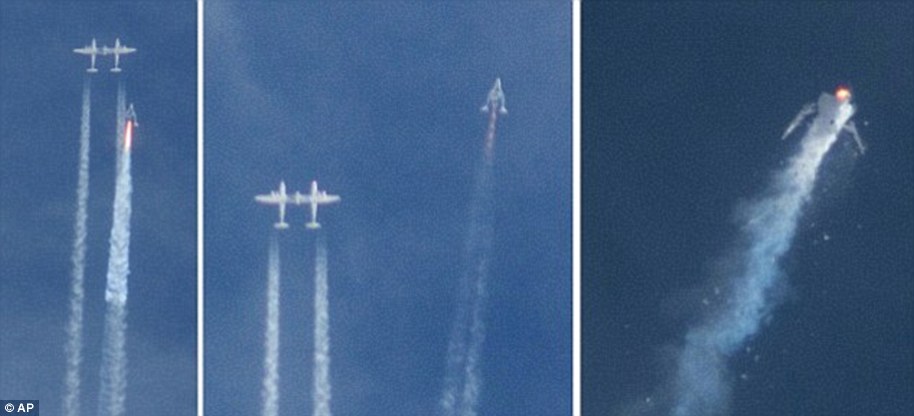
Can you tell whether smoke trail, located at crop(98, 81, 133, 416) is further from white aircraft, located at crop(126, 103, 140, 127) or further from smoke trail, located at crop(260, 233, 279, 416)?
smoke trail, located at crop(260, 233, 279, 416)

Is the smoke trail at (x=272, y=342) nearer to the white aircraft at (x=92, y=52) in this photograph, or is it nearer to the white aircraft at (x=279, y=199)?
the white aircraft at (x=279, y=199)

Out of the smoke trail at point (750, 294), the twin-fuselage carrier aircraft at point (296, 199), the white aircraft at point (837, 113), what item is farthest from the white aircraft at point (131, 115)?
the white aircraft at point (837, 113)

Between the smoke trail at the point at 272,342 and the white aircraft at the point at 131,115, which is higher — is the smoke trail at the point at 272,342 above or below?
below

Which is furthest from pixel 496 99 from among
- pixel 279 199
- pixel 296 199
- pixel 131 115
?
pixel 131 115

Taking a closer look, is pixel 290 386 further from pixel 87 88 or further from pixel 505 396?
pixel 87 88

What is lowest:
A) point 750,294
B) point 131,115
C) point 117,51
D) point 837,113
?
point 750,294

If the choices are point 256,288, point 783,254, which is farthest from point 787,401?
point 256,288

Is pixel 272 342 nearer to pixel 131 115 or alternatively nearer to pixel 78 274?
pixel 78 274
